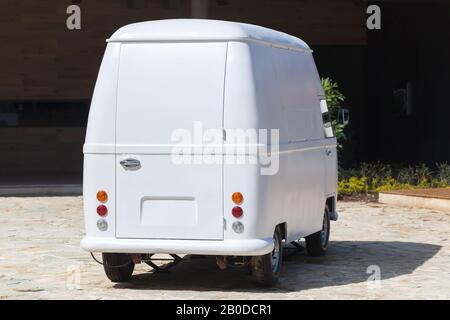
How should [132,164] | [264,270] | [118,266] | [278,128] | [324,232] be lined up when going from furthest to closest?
[324,232]
[118,266]
[278,128]
[264,270]
[132,164]

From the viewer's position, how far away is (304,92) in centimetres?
1242

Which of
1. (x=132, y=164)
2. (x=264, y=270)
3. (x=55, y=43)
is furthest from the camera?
(x=55, y=43)

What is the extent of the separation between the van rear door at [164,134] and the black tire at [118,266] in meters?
0.52

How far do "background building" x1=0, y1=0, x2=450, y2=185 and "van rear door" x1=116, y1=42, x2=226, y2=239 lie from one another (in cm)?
1474

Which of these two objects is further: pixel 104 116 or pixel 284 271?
pixel 284 271

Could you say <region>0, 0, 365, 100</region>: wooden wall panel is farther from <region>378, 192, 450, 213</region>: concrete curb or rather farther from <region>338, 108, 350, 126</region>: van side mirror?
<region>338, 108, 350, 126</region>: van side mirror

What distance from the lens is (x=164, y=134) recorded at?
10.6 meters

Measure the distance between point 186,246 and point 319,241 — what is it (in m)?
3.23

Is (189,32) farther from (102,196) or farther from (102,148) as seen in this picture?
(102,196)

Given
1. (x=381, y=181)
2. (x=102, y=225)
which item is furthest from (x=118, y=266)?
(x=381, y=181)
